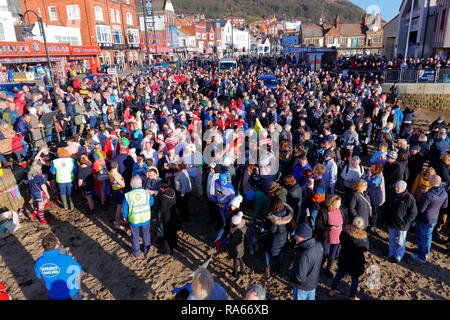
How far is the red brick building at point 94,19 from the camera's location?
37.6 metres

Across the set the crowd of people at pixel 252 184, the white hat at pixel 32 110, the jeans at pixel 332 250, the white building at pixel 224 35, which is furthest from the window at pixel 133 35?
the jeans at pixel 332 250

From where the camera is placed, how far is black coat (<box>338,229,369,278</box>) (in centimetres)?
432

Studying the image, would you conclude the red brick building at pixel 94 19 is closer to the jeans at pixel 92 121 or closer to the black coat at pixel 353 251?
the jeans at pixel 92 121

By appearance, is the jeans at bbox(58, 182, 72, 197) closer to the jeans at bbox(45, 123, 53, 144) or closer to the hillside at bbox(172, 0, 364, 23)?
the jeans at bbox(45, 123, 53, 144)

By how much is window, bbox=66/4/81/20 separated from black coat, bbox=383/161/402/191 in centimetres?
4173

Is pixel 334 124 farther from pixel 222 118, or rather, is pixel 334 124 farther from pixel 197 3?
pixel 197 3

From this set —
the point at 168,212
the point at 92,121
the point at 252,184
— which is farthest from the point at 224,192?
the point at 92,121

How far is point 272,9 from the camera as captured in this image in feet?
567

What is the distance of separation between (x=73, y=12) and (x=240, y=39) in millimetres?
67968

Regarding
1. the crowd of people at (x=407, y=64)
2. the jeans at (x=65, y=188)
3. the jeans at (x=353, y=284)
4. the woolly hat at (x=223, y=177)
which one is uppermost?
the crowd of people at (x=407, y=64)

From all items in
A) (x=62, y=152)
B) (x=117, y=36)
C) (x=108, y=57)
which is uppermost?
(x=117, y=36)

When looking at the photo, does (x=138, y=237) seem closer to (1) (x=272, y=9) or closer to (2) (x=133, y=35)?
(2) (x=133, y=35)

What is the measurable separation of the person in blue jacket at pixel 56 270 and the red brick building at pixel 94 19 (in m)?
38.5

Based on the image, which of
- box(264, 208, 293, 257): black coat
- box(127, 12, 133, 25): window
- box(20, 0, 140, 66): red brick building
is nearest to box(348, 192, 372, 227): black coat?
box(264, 208, 293, 257): black coat
